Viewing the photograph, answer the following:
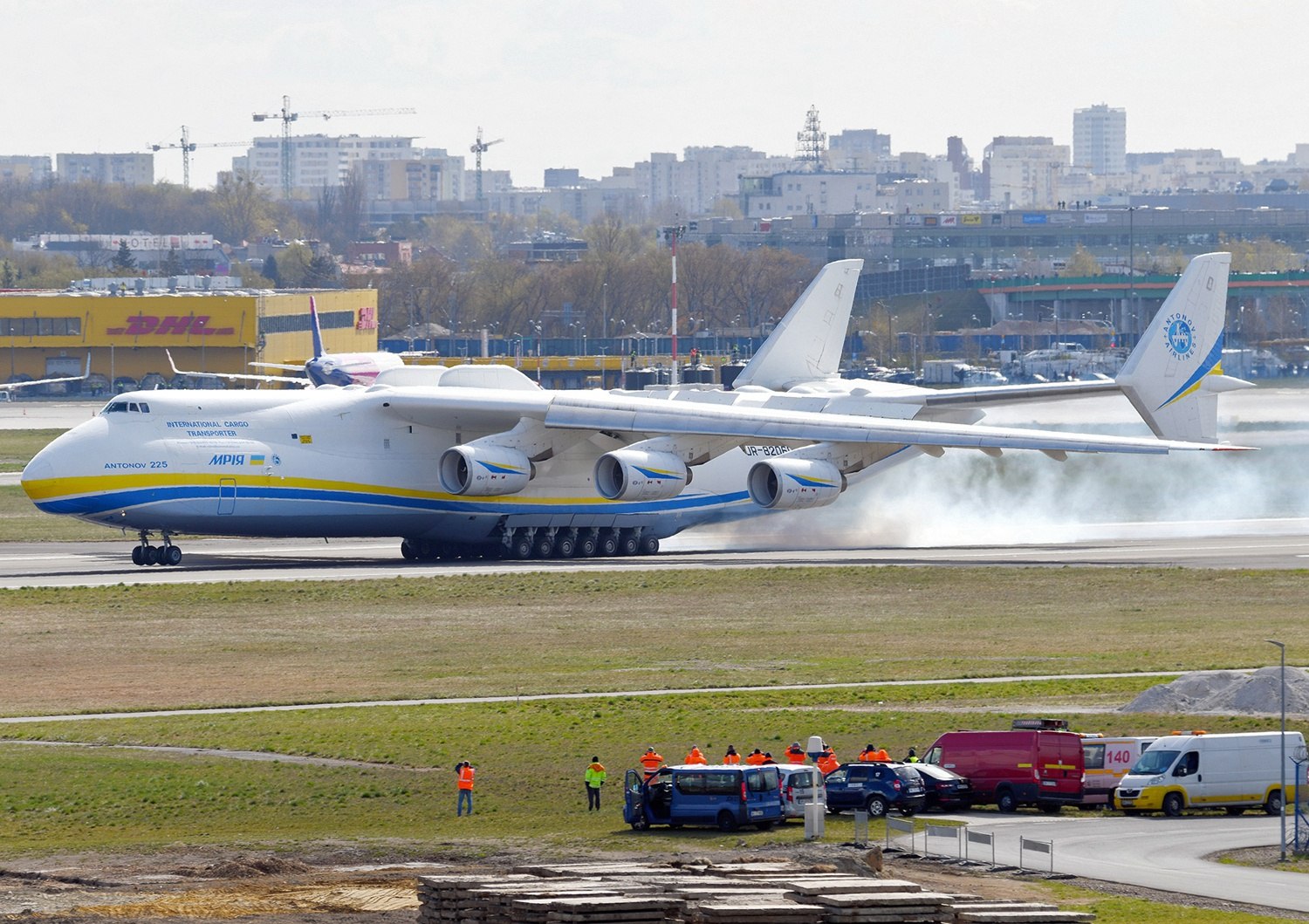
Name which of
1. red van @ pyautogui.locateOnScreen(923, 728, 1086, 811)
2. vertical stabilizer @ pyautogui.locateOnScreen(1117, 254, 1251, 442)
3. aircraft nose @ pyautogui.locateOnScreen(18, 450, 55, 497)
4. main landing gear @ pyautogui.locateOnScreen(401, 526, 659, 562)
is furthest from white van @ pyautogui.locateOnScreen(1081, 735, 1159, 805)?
vertical stabilizer @ pyautogui.locateOnScreen(1117, 254, 1251, 442)

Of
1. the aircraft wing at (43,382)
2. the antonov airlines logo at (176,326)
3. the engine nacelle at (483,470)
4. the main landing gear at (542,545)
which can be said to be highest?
the antonov airlines logo at (176,326)

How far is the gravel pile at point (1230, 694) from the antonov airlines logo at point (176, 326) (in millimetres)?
95612

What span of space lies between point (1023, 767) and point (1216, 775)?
2353 mm

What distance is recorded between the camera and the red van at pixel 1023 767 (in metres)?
26.3

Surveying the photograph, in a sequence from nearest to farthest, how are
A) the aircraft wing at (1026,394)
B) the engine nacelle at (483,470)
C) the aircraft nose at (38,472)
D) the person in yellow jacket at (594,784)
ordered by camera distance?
1. the person in yellow jacket at (594,784)
2. the aircraft nose at (38,472)
3. the engine nacelle at (483,470)
4. the aircraft wing at (1026,394)

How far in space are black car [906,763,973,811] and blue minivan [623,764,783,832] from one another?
2.03m

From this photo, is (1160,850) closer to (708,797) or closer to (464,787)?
(708,797)

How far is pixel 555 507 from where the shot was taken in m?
52.0

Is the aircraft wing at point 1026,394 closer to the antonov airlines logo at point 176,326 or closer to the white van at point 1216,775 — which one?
the white van at point 1216,775

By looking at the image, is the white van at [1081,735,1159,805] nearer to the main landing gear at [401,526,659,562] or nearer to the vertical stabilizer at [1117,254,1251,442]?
the main landing gear at [401,526,659,562]

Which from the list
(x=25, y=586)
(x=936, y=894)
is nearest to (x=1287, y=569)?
(x=25, y=586)

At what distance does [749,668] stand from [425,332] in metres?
118

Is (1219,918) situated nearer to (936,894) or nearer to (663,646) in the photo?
(936,894)

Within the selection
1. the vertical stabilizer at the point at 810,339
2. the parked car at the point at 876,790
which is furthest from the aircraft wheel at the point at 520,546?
the parked car at the point at 876,790
